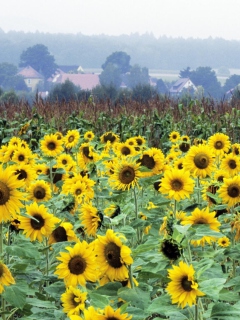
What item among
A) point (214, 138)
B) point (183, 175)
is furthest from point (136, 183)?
point (214, 138)

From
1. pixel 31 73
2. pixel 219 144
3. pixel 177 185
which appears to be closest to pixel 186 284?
pixel 177 185

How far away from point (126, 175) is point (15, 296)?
1.07 metres

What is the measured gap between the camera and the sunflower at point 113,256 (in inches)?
87.7

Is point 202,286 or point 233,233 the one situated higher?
point 202,286

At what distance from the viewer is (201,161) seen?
4.14 m

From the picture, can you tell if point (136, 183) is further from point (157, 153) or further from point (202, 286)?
point (202, 286)

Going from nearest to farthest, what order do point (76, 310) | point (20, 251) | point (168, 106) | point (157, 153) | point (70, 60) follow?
1. point (76, 310)
2. point (20, 251)
3. point (157, 153)
4. point (168, 106)
5. point (70, 60)

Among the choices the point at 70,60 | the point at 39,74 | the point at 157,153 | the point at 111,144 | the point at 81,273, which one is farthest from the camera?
the point at 70,60

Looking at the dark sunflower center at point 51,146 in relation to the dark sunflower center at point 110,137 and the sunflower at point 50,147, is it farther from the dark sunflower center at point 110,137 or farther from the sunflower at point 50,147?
the dark sunflower center at point 110,137

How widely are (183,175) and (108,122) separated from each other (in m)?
9.42

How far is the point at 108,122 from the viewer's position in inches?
503

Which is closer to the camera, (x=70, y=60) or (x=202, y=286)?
(x=202, y=286)

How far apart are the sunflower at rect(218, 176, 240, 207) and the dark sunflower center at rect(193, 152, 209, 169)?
70cm

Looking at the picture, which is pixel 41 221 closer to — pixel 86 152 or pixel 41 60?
pixel 86 152
